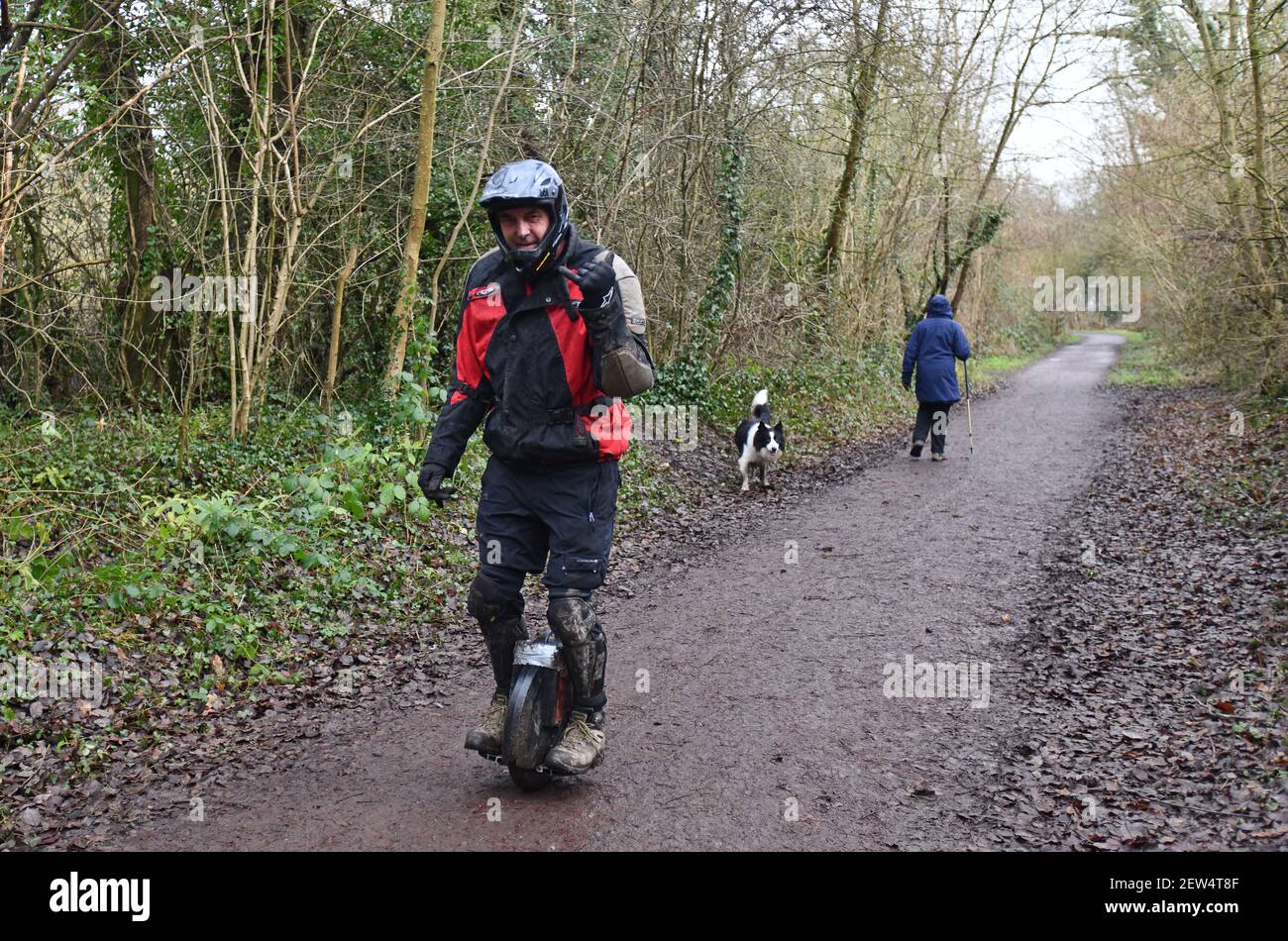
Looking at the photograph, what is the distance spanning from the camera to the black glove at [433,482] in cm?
442

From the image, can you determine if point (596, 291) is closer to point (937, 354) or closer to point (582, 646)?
point (582, 646)

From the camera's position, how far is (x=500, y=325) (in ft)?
14.0

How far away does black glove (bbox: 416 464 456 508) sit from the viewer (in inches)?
174

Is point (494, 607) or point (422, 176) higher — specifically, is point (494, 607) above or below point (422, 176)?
below

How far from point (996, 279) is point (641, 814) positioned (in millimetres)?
36275

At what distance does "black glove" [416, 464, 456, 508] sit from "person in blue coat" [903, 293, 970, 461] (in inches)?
433

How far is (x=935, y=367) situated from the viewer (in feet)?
47.2

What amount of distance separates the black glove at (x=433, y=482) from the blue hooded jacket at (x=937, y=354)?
11076 mm

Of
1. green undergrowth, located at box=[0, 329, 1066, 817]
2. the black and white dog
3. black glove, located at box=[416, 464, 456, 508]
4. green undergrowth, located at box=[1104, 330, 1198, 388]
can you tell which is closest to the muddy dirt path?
green undergrowth, located at box=[0, 329, 1066, 817]

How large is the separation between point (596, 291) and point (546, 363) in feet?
1.24

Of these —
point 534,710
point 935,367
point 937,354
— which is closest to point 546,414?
point 534,710

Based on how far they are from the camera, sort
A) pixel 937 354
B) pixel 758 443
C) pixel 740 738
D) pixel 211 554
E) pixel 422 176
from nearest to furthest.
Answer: pixel 740 738 → pixel 211 554 → pixel 422 176 → pixel 758 443 → pixel 937 354

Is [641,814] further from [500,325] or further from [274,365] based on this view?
[274,365]

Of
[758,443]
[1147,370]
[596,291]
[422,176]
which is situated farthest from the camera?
[1147,370]
